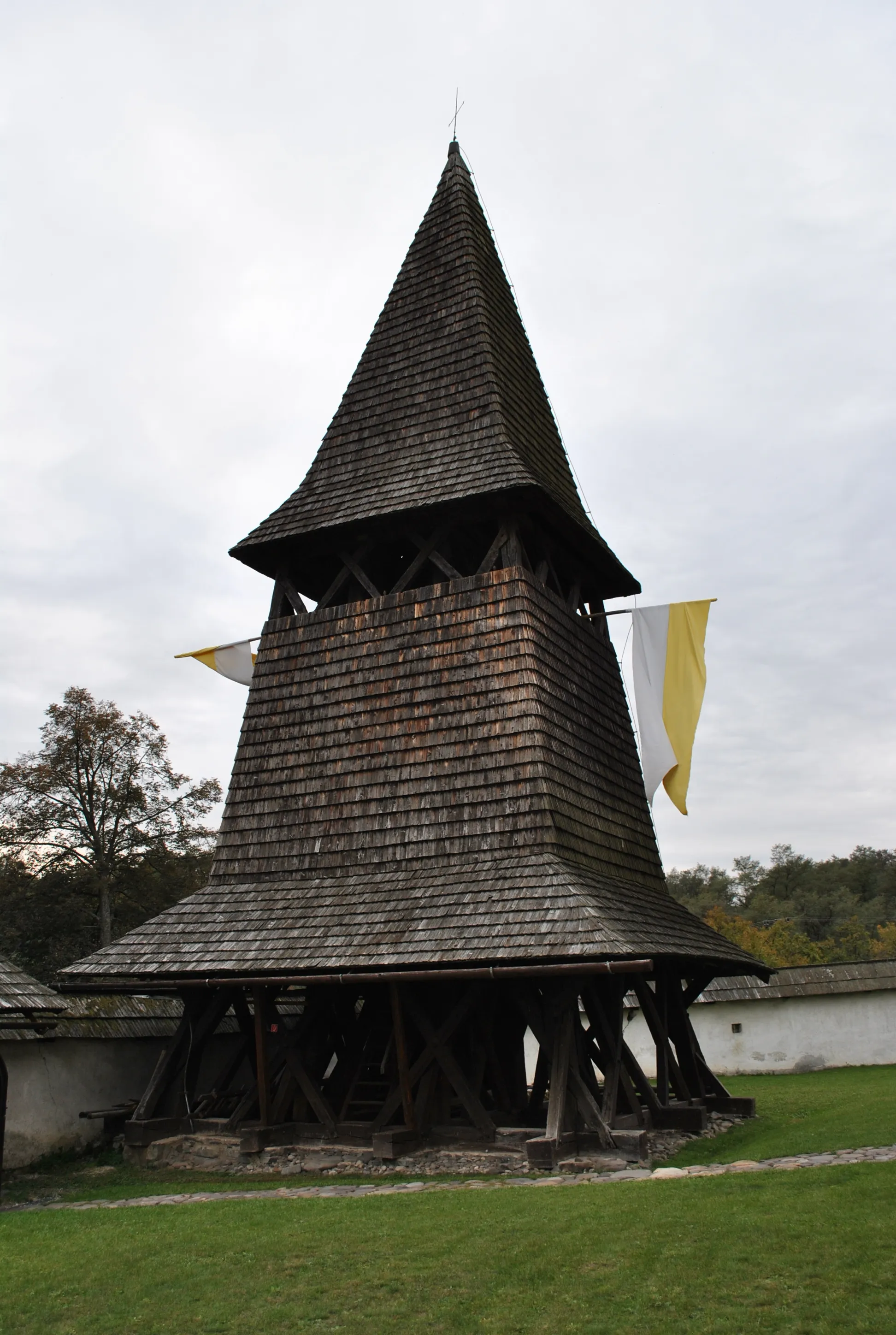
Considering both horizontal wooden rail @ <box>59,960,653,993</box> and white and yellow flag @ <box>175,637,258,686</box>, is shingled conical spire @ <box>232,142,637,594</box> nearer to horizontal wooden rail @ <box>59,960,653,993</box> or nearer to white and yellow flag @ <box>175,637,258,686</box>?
white and yellow flag @ <box>175,637,258,686</box>

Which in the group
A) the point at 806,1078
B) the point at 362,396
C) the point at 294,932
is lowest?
the point at 806,1078

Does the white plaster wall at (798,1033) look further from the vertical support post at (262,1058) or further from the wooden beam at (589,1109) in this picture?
the wooden beam at (589,1109)

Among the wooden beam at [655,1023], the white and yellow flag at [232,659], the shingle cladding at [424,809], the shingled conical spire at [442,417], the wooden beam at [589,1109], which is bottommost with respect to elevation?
the wooden beam at [589,1109]

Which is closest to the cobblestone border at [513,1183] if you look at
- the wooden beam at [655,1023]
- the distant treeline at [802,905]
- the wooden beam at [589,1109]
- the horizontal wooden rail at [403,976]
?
the wooden beam at [589,1109]

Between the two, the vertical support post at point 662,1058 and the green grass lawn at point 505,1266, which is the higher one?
the vertical support post at point 662,1058

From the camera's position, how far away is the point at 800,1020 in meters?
21.7

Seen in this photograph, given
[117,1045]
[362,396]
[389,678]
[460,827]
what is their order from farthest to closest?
[362,396]
[117,1045]
[389,678]
[460,827]

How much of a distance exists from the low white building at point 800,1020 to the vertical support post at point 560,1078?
11836 millimetres

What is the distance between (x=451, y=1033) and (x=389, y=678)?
4.32 meters

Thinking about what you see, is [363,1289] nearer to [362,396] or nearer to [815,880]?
[362,396]

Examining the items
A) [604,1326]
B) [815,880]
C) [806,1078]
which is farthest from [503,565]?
[815,880]

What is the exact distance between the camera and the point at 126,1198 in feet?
32.2

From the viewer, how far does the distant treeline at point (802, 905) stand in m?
49.5

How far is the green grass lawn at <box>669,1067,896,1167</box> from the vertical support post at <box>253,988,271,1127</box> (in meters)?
4.25
